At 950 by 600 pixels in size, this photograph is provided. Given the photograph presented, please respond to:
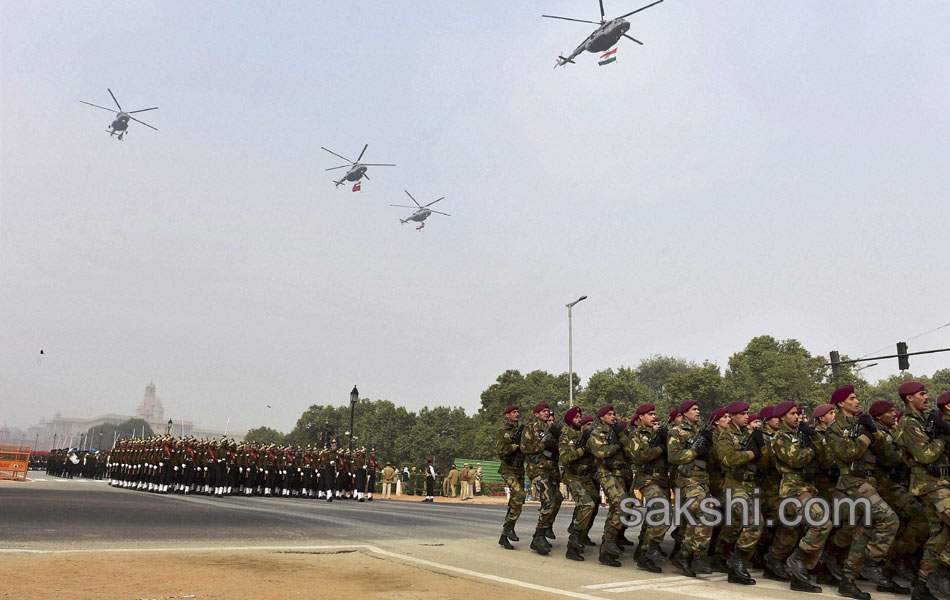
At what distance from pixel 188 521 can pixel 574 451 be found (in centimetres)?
778

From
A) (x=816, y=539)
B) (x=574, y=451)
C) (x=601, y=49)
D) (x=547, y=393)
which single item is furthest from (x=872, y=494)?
(x=547, y=393)

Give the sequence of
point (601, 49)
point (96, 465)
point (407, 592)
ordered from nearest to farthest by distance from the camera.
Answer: point (407, 592), point (601, 49), point (96, 465)

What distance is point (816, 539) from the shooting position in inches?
273

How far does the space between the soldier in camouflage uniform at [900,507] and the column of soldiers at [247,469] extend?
783 inches

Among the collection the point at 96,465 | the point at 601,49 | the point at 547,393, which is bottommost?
the point at 96,465

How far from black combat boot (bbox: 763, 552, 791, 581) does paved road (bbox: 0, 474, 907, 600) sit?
0.17 meters

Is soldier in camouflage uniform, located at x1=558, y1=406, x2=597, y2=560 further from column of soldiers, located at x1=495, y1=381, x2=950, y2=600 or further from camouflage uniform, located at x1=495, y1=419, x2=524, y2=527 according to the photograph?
camouflage uniform, located at x1=495, y1=419, x2=524, y2=527

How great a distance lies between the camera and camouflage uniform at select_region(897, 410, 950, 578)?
637cm

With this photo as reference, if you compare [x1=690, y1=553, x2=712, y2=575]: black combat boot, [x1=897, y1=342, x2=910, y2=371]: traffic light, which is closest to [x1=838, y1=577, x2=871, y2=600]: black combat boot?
[x1=690, y1=553, x2=712, y2=575]: black combat boot

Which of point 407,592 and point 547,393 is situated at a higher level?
point 547,393

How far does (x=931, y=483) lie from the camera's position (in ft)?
21.2

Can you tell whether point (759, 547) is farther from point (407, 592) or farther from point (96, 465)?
point (96, 465)

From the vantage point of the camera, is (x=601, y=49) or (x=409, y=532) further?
(x=601, y=49)

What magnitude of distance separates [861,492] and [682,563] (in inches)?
90.4
